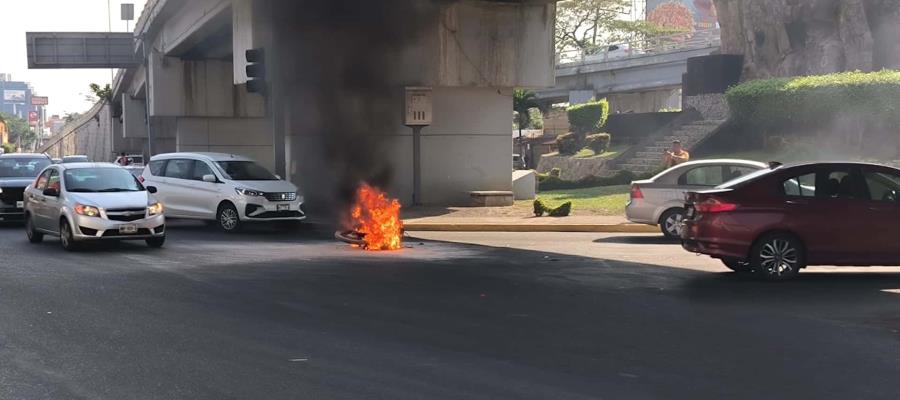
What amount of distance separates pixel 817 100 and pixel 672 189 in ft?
67.2

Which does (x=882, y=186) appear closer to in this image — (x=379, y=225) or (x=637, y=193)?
(x=637, y=193)

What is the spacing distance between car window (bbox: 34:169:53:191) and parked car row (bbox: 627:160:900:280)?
10.7m

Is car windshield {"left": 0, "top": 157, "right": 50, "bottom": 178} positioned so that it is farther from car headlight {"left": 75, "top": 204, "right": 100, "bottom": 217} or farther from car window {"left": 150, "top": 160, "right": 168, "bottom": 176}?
car headlight {"left": 75, "top": 204, "right": 100, "bottom": 217}

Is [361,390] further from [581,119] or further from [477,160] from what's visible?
[581,119]

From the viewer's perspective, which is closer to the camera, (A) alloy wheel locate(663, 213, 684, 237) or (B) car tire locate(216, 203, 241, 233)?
(A) alloy wheel locate(663, 213, 684, 237)

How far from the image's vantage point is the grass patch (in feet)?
73.5

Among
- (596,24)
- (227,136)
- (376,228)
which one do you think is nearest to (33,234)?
(376,228)

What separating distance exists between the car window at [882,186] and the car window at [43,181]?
12515mm

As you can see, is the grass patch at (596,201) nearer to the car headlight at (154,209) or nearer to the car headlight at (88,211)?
the car headlight at (154,209)

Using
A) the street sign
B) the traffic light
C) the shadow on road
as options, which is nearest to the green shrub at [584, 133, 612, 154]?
the street sign

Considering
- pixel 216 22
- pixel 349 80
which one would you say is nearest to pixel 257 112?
pixel 216 22

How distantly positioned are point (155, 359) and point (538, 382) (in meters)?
2.85

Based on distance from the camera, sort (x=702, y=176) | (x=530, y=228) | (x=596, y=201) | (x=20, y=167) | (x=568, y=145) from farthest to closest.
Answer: (x=568, y=145) < (x=596, y=201) < (x=20, y=167) < (x=530, y=228) < (x=702, y=176)

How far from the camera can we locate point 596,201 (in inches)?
989
